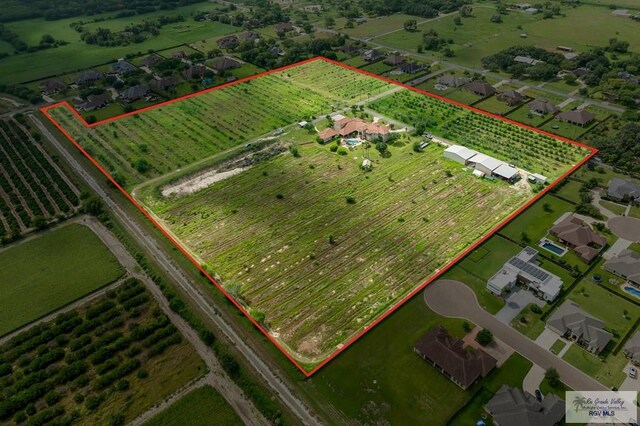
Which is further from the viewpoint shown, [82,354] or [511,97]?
[511,97]

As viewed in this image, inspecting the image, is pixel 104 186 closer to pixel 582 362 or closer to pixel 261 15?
pixel 582 362

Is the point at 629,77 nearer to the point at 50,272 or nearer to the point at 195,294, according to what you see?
Result: the point at 195,294

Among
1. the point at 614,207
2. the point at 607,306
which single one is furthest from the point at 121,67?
the point at 607,306

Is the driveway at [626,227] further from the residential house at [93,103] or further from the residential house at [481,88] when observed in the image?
the residential house at [93,103]

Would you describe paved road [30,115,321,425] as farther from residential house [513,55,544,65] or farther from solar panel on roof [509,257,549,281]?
residential house [513,55,544,65]

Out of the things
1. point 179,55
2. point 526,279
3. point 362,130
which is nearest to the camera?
point 526,279

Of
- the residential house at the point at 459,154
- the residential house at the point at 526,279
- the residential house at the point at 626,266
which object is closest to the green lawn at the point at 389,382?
the residential house at the point at 526,279

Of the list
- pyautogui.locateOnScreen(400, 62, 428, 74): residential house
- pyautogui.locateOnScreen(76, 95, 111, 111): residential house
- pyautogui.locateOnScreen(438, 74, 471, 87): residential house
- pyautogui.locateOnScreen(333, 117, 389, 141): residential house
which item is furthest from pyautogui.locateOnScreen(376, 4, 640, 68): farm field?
pyautogui.locateOnScreen(76, 95, 111, 111): residential house
